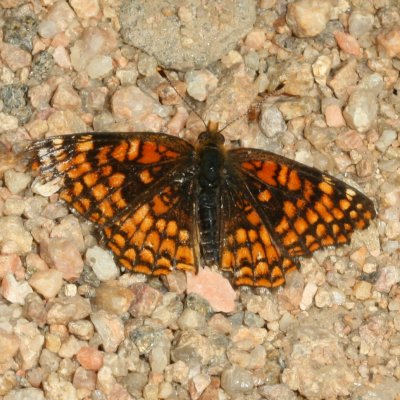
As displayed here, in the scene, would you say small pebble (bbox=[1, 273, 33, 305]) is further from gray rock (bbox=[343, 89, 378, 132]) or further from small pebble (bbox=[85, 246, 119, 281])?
gray rock (bbox=[343, 89, 378, 132])

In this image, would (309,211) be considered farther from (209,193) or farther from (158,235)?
(158,235)

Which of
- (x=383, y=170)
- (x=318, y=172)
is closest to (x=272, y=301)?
(x=318, y=172)

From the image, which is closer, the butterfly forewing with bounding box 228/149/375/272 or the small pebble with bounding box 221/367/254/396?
the small pebble with bounding box 221/367/254/396

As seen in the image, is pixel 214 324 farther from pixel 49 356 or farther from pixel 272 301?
pixel 49 356

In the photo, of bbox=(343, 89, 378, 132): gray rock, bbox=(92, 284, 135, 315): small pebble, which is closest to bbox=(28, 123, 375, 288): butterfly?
bbox=(92, 284, 135, 315): small pebble

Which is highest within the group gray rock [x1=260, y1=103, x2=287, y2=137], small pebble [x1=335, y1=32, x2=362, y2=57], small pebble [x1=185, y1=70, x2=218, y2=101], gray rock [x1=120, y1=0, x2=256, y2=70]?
gray rock [x1=120, y1=0, x2=256, y2=70]

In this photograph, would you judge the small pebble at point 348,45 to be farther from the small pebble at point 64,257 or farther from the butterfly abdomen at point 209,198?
the small pebble at point 64,257
